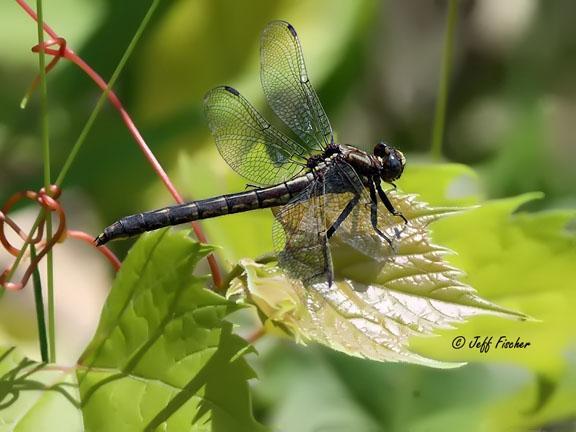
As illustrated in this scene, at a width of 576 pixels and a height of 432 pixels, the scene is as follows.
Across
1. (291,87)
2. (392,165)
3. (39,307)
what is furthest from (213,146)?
(39,307)

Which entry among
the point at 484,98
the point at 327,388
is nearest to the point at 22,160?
the point at 327,388

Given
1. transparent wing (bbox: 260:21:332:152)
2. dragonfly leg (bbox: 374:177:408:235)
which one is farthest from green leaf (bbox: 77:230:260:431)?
transparent wing (bbox: 260:21:332:152)

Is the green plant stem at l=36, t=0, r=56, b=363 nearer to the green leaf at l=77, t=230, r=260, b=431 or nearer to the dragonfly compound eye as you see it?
the green leaf at l=77, t=230, r=260, b=431

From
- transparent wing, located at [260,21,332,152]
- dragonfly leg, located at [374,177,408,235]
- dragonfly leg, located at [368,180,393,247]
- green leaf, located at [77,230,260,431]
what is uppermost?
transparent wing, located at [260,21,332,152]

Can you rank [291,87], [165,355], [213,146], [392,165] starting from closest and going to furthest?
1. [165,355]
2. [392,165]
3. [291,87]
4. [213,146]

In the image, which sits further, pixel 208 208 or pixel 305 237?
pixel 208 208

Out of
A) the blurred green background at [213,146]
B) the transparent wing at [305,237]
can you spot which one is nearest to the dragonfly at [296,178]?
the transparent wing at [305,237]

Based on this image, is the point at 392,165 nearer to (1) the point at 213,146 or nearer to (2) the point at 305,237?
(2) the point at 305,237
